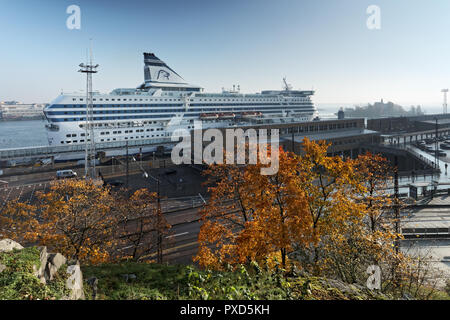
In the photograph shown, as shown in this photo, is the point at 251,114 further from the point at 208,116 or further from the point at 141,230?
the point at 141,230

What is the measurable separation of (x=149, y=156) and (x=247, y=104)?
25058 millimetres

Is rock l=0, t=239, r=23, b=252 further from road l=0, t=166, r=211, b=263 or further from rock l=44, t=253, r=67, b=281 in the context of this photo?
road l=0, t=166, r=211, b=263

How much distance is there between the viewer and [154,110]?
4538 cm

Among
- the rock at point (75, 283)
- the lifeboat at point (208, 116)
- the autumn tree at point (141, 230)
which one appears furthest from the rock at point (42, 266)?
the lifeboat at point (208, 116)

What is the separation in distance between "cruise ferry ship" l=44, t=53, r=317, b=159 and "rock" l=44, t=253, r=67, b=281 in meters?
38.1

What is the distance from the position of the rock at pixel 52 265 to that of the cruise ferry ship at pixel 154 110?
38.1 metres

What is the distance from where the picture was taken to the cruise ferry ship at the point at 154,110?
3819cm

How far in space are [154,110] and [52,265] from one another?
42.1m

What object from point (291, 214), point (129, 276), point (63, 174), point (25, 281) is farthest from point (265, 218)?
point (63, 174)

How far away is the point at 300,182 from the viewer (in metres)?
9.24

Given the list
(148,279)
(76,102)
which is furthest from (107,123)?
(148,279)

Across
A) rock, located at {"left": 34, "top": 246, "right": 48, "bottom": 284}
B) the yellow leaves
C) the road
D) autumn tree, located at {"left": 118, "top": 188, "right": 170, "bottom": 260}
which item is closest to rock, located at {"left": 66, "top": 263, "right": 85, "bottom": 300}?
rock, located at {"left": 34, "top": 246, "right": 48, "bottom": 284}
